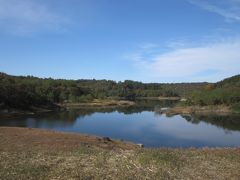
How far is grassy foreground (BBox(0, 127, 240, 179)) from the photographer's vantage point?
18125mm

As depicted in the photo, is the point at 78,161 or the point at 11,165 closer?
the point at 11,165

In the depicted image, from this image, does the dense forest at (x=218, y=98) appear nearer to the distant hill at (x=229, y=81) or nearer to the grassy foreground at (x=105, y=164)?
the distant hill at (x=229, y=81)

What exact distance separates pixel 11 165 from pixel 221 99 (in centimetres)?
12030

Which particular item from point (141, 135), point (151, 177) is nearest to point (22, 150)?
point (151, 177)

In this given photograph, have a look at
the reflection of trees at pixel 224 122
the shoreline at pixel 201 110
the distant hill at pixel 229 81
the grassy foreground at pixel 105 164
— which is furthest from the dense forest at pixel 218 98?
the grassy foreground at pixel 105 164

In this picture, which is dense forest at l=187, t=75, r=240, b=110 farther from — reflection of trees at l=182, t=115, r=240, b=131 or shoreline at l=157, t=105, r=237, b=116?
reflection of trees at l=182, t=115, r=240, b=131

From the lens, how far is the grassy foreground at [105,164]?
18125 mm

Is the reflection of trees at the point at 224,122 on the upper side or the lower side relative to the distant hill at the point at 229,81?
lower

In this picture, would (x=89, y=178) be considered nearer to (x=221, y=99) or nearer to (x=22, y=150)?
(x=22, y=150)

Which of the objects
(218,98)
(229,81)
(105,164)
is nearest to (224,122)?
(218,98)

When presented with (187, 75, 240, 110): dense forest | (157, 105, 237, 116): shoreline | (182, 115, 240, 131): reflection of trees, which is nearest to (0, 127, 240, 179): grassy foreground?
(182, 115, 240, 131): reflection of trees

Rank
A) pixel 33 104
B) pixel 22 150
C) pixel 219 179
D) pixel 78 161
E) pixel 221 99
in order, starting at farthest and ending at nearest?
pixel 221 99 < pixel 33 104 < pixel 22 150 < pixel 78 161 < pixel 219 179

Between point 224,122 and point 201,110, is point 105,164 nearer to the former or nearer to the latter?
point 224,122

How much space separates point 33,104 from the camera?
392 ft
